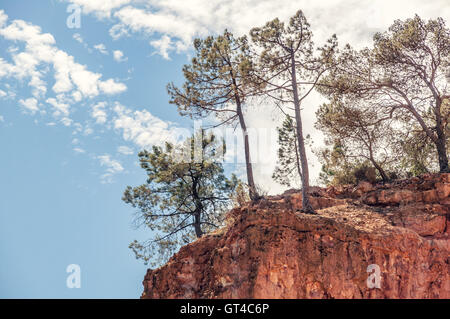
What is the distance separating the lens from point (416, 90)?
1809 cm

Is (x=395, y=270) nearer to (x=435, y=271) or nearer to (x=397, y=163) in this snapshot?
(x=435, y=271)

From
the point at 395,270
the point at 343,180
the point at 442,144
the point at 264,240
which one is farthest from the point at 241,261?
the point at 442,144

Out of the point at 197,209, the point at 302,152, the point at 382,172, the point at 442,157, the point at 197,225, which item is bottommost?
the point at 197,225

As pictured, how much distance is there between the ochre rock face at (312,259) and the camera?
32.5ft

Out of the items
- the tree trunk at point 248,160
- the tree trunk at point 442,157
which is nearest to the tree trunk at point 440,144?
the tree trunk at point 442,157

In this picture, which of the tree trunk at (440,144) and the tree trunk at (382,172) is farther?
the tree trunk at (382,172)

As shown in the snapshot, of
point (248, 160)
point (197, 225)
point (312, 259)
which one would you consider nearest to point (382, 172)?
point (248, 160)

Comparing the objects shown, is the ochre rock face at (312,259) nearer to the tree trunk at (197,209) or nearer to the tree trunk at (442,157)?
the tree trunk at (442,157)

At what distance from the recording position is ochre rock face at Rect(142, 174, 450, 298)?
9.91 meters

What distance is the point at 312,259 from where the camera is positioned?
1026cm

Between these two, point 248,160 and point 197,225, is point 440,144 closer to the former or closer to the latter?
point 248,160

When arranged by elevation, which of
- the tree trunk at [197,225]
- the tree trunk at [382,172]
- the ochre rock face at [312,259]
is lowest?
the ochre rock face at [312,259]

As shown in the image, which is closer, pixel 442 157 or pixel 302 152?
pixel 302 152

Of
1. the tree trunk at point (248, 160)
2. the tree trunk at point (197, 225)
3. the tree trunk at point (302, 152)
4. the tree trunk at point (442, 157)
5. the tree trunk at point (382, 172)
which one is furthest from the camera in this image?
the tree trunk at point (197, 225)
